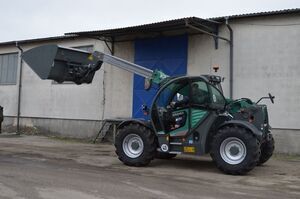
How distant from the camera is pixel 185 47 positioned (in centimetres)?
1770

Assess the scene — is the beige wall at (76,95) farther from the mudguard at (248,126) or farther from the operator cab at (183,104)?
the mudguard at (248,126)

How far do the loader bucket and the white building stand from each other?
3.77 metres

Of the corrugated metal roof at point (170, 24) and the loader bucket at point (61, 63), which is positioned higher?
the corrugated metal roof at point (170, 24)

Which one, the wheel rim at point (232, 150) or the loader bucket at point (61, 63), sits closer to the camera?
the wheel rim at point (232, 150)

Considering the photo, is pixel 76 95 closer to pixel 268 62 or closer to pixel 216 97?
pixel 268 62

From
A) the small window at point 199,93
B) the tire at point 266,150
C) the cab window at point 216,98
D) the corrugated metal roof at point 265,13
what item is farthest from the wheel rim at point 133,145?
the corrugated metal roof at point 265,13

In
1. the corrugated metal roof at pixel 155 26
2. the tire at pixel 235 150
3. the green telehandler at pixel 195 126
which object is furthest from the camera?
the corrugated metal roof at pixel 155 26

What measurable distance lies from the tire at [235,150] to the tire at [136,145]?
5.40ft

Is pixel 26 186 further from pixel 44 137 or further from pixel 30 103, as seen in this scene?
pixel 30 103

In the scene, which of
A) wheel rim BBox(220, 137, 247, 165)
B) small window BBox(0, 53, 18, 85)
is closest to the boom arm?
wheel rim BBox(220, 137, 247, 165)

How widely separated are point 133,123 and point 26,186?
12.9 ft

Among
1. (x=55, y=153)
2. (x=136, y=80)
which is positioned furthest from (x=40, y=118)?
(x=55, y=153)

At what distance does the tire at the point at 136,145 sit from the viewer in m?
11.9

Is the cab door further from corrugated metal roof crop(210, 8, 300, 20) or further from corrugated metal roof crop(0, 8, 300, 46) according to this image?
corrugated metal roof crop(210, 8, 300, 20)
